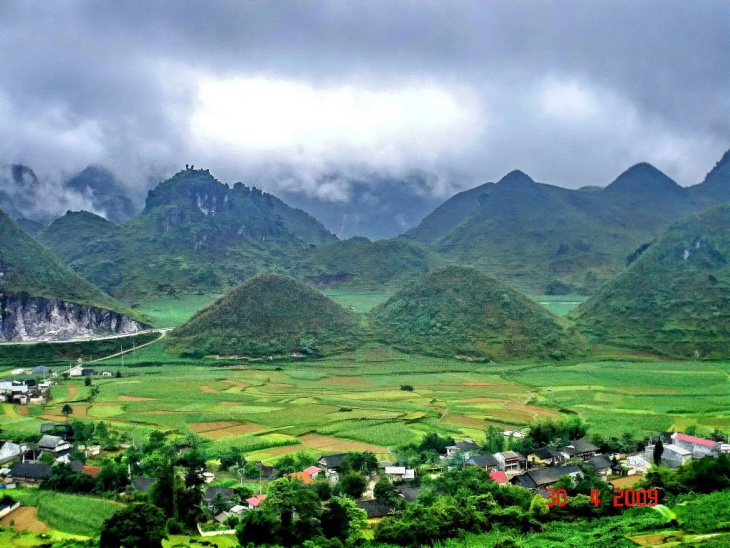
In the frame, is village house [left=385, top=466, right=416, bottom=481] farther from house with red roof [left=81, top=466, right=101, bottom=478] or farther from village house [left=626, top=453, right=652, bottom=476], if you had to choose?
house with red roof [left=81, top=466, right=101, bottom=478]

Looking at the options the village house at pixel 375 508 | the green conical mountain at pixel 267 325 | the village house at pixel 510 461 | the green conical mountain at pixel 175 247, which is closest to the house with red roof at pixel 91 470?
the village house at pixel 375 508

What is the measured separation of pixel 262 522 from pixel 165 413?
27811 mm

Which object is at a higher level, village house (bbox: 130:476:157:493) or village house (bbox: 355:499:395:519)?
village house (bbox: 130:476:157:493)

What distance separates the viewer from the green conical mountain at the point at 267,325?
270 ft

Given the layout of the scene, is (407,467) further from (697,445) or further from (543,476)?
(697,445)

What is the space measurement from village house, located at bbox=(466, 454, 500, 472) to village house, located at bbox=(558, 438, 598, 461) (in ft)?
16.6

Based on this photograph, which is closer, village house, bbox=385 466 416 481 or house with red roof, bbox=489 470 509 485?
house with red roof, bbox=489 470 509 485

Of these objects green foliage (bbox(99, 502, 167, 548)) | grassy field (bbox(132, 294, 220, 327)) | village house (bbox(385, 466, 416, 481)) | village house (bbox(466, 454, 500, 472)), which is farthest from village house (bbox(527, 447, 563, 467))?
grassy field (bbox(132, 294, 220, 327))

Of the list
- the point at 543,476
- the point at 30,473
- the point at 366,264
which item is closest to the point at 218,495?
the point at 30,473

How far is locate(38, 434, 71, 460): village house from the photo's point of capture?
37094 mm

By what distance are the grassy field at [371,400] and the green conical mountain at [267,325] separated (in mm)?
5139

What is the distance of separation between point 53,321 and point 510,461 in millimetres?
80579

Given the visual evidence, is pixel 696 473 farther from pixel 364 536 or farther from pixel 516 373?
pixel 516 373
